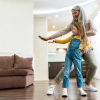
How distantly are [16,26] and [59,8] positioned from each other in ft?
7.28

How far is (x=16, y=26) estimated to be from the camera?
4.19 metres

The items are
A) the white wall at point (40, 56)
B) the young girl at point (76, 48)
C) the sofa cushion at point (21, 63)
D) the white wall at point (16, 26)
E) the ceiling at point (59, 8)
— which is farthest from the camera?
the white wall at point (40, 56)

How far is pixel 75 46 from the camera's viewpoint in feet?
5.84

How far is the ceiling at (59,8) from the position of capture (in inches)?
193

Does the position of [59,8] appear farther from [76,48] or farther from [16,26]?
[76,48]

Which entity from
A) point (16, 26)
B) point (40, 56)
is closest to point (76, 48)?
point (16, 26)

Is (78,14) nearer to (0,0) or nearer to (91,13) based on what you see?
(0,0)

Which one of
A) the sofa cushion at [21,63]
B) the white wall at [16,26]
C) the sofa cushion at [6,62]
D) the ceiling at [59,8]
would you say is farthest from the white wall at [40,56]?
the sofa cushion at [6,62]

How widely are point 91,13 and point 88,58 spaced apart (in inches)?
170

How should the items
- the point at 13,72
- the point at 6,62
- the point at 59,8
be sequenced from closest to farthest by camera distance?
the point at 13,72 → the point at 6,62 → the point at 59,8

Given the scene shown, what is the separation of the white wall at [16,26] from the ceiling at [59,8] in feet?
2.64

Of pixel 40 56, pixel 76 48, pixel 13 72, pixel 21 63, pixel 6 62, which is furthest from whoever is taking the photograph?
pixel 40 56

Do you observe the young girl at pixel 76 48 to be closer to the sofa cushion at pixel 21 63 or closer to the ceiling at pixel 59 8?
the sofa cushion at pixel 21 63

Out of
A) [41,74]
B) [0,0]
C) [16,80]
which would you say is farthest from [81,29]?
[41,74]
